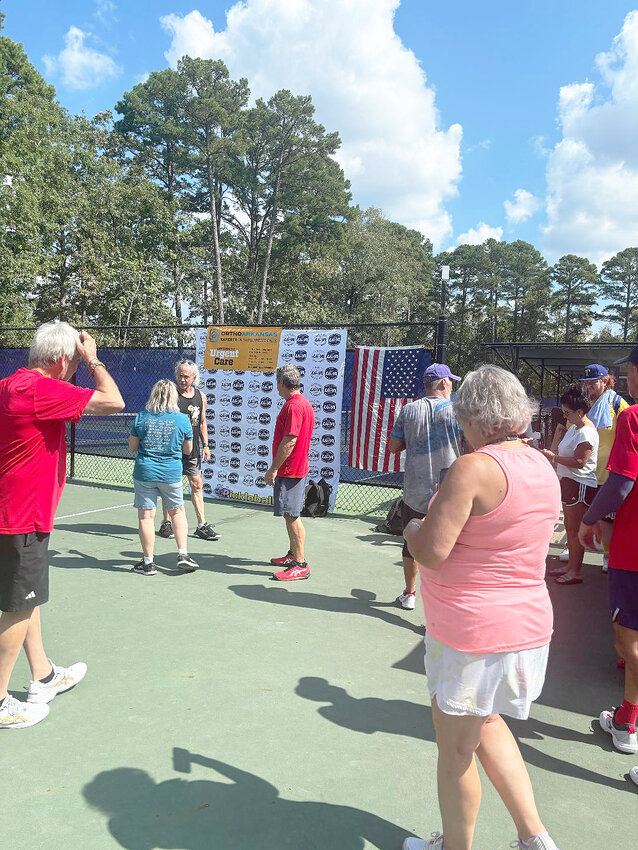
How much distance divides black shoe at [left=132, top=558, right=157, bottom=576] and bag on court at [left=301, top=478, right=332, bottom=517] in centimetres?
280

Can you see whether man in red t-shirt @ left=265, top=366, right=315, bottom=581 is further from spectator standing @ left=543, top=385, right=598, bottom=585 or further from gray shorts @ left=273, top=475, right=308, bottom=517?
spectator standing @ left=543, top=385, right=598, bottom=585

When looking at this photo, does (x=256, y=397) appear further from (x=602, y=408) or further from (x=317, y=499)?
(x=602, y=408)

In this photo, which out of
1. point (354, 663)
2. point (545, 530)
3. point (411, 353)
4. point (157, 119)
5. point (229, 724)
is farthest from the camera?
point (157, 119)

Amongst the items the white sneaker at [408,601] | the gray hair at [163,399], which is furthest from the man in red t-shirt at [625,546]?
the gray hair at [163,399]

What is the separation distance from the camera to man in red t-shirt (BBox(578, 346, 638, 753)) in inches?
107

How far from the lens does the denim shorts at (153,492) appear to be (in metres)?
5.20

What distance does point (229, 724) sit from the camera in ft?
9.72

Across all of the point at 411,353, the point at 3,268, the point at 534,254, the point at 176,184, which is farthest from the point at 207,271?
the point at 534,254

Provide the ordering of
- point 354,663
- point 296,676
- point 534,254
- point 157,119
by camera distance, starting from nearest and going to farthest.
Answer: point 296,676 → point 354,663 → point 157,119 → point 534,254

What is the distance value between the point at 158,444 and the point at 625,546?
12.2ft

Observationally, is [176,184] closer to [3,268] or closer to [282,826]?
[3,268]

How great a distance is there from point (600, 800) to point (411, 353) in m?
5.53

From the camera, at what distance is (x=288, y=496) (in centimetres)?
535

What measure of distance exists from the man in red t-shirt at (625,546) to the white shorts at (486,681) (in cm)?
118
